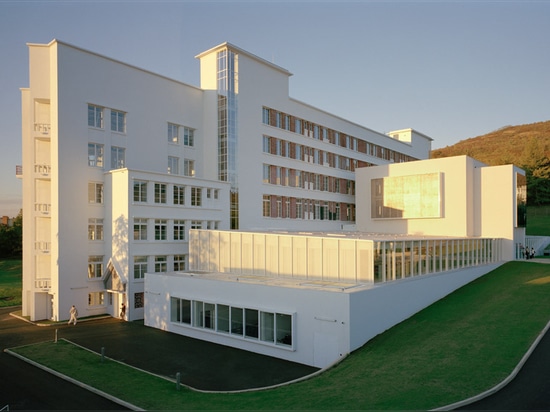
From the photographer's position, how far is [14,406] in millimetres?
15961

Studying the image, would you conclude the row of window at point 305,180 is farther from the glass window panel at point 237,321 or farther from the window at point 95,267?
the glass window panel at point 237,321

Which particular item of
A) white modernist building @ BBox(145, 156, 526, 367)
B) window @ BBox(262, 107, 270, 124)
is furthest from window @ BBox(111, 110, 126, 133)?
window @ BBox(262, 107, 270, 124)

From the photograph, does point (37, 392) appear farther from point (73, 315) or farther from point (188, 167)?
point (188, 167)

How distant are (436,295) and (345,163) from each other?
32244 mm

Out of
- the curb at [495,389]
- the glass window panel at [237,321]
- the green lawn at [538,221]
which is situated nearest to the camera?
the curb at [495,389]

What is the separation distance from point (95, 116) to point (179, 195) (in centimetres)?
940

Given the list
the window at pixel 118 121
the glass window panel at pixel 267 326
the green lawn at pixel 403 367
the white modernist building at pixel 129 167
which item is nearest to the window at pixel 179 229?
the white modernist building at pixel 129 167

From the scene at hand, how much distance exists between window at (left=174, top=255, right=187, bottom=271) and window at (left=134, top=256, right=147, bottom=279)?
3.00m

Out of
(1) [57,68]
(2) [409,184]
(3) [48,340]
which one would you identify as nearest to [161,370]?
(3) [48,340]

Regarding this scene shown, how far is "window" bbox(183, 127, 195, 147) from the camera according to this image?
136 ft

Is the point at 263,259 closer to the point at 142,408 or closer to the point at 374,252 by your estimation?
the point at 374,252

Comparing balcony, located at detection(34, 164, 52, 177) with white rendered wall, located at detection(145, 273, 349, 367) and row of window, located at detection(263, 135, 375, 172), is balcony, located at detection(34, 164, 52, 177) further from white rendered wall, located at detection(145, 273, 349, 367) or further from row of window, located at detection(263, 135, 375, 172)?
row of window, located at detection(263, 135, 375, 172)

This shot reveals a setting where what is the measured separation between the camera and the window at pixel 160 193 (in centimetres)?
3397

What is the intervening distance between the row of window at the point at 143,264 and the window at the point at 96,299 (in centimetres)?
138
